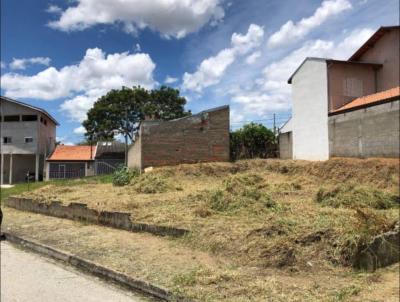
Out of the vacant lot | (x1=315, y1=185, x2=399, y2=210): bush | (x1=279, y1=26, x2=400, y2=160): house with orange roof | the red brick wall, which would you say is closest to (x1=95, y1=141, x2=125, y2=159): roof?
the red brick wall

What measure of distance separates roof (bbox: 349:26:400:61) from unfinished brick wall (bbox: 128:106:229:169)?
341 inches

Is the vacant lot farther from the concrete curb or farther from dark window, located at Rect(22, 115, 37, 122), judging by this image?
dark window, located at Rect(22, 115, 37, 122)

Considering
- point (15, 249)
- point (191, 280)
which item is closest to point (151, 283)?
point (191, 280)

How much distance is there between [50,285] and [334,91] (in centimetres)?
1821

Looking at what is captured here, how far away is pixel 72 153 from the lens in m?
37.5

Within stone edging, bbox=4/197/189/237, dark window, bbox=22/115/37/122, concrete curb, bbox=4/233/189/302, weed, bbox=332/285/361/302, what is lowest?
concrete curb, bbox=4/233/189/302

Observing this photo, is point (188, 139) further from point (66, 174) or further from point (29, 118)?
point (29, 118)

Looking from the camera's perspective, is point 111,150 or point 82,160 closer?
point 82,160

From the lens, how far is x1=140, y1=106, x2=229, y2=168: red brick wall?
21.0 metres

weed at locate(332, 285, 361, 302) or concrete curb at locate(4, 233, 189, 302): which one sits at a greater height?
weed at locate(332, 285, 361, 302)

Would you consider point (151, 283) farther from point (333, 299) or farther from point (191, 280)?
point (333, 299)

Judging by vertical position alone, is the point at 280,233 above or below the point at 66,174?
below

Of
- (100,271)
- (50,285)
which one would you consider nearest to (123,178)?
(100,271)

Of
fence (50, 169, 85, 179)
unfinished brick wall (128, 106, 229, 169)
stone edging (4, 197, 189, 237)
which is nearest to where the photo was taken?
stone edging (4, 197, 189, 237)
